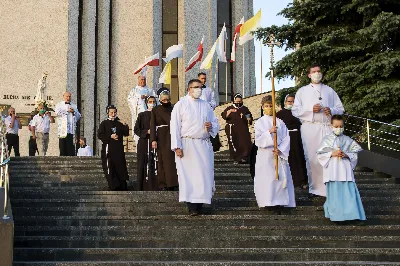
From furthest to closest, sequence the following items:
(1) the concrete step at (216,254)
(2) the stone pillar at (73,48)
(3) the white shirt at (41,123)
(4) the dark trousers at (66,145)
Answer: (2) the stone pillar at (73,48) → (3) the white shirt at (41,123) → (4) the dark trousers at (66,145) → (1) the concrete step at (216,254)

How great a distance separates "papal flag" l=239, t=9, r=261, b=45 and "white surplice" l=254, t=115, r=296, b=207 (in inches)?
463

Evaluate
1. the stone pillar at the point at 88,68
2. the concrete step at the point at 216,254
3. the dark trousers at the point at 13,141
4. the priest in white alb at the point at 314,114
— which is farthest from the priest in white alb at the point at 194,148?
the stone pillar at the point at 88,68

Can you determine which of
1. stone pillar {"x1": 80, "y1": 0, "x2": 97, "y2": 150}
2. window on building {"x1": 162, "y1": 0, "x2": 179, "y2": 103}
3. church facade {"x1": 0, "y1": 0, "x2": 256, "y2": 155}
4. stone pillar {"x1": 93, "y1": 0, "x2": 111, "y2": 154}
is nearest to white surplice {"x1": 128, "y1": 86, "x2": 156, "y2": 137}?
church facade {"x1": 0, "y1": 0, "x2": 256, "y2": 155}

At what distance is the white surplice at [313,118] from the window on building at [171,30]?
65.4 ft

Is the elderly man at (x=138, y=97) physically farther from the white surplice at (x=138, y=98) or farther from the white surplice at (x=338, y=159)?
A: the white surplice at (x=338, y=159)

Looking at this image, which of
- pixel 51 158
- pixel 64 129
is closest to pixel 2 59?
pixel 64 129

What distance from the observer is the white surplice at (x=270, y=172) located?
11289 mm

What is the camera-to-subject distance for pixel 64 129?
19.2 m

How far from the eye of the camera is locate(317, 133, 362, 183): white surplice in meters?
10.9

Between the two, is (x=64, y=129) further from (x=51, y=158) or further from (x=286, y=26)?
(x=286, y=26)

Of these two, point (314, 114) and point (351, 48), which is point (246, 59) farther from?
point (314, 114)

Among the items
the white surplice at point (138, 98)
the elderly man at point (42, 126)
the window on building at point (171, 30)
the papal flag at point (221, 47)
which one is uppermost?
the window on building at point (171, 30)

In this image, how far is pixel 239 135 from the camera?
54.4 feet

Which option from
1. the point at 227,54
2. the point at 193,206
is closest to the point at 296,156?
the point at 193,206
